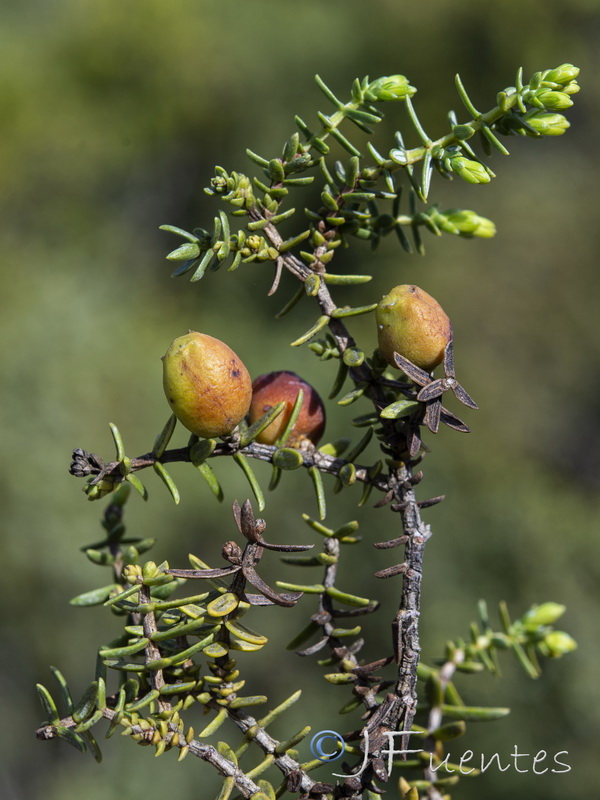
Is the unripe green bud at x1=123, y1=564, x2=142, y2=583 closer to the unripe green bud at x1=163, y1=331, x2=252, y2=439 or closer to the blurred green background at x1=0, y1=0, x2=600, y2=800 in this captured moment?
the unripe green bud at x1=163, y1=331, x2=252, y2=439

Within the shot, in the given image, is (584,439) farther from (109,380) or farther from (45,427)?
(45,427)

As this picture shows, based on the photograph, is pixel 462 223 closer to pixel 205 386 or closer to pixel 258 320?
pixel 205 386

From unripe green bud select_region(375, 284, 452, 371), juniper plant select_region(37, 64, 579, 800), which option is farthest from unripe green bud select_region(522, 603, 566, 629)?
unripe green bud select_region(375, 284, 452, 371)

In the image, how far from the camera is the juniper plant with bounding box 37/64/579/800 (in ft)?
1.84

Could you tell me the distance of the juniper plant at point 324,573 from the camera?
56cm

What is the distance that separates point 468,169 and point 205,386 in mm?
312

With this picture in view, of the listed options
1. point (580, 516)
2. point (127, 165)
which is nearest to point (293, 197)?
point (127, 165)

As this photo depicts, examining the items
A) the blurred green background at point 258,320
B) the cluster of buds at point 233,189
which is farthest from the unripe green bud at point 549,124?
the blurred green background at point 258,320

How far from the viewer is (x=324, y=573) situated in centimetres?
67

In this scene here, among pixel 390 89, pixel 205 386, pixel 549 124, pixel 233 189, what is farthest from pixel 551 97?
pixel 205 386

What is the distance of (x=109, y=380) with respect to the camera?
346 centimetres

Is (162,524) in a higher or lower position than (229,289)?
lower

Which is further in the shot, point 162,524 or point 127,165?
point 127,165

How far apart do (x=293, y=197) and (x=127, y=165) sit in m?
1.02
